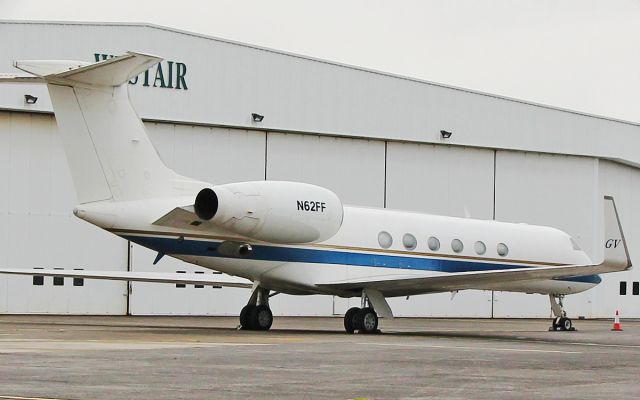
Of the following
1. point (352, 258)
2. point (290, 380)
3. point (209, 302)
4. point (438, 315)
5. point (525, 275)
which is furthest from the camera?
point (438, 315)

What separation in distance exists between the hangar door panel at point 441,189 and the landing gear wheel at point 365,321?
1522 centimetres

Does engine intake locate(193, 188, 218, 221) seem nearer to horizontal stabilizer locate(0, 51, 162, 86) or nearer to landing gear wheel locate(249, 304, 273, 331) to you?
horizontal stabilizer locate(0, 51, 162, 86)

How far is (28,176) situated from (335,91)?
1098 cm

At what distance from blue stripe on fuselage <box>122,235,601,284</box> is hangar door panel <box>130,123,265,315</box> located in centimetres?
1117

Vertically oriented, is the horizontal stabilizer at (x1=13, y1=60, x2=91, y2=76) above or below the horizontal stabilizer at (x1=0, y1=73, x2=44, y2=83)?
above

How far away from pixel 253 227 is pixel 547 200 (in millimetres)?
23536

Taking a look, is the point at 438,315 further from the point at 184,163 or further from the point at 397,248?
the point at 397,248

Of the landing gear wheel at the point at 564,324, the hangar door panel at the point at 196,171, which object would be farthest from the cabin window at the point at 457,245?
the hangar door panel at the point at 196,171

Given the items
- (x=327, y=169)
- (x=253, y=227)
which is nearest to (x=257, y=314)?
(x=253, y=227)

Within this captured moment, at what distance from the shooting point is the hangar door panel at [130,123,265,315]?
36.2 metres

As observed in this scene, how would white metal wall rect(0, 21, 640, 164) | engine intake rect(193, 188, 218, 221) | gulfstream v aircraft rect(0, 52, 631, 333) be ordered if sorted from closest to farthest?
1. gulfstream v aircraft rect(0, 52, 631, 333)
2. engine intake rect(193, 188, 218, 221)
3. white metal wall rect(0, 21, 640, 164)

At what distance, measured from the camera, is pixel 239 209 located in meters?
22.7

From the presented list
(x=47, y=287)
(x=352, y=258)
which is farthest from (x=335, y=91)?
(x=352, y=258)

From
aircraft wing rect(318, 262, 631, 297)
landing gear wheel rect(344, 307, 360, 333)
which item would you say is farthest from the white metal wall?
landing gear wheel rect(344, 307, 360, 333)
